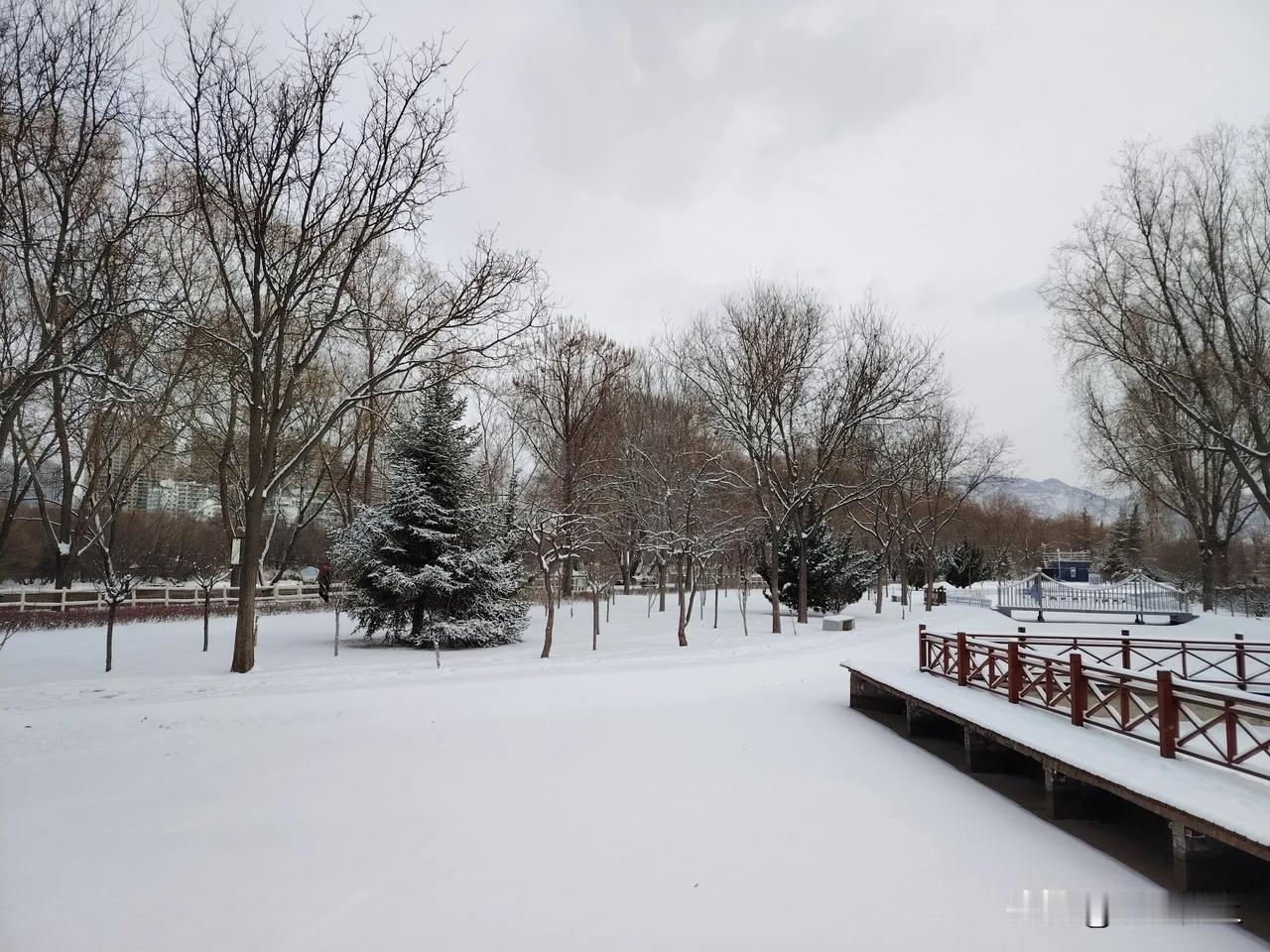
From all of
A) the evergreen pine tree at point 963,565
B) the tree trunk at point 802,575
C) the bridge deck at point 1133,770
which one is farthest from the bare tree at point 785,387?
the evergreen pine tree at point 963,565

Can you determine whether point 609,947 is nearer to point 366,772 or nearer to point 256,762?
point 366,772

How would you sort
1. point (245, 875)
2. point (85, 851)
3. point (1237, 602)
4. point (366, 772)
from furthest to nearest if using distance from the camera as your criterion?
point (1237, 602)
point (366, 772)
point (85, 851)
point (245, 875)

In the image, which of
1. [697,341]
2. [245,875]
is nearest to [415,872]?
[245,875]

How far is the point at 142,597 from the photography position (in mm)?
24406

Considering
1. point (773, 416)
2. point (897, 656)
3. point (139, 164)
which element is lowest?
point (897, 656)

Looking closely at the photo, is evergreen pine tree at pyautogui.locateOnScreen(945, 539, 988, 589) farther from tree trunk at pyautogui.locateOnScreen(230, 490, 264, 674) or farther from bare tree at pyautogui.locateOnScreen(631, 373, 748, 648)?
tree trunk at pyautogui.locateOnScreen(230, 490, 264, 674)

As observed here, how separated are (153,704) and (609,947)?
28.2 ft

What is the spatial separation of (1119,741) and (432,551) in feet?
46.4

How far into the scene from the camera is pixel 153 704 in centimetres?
1016

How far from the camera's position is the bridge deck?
5.10m

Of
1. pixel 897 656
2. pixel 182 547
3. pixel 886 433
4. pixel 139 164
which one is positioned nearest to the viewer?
pixel 139 164

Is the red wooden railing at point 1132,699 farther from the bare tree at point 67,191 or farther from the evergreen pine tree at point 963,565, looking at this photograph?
the evergreen pine tree at point 963,565

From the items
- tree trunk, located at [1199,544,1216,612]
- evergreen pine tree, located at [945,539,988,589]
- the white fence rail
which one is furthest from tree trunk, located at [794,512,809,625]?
evergreen pine tree, located at [945,539,988,589]

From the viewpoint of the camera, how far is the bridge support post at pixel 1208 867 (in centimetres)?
541
